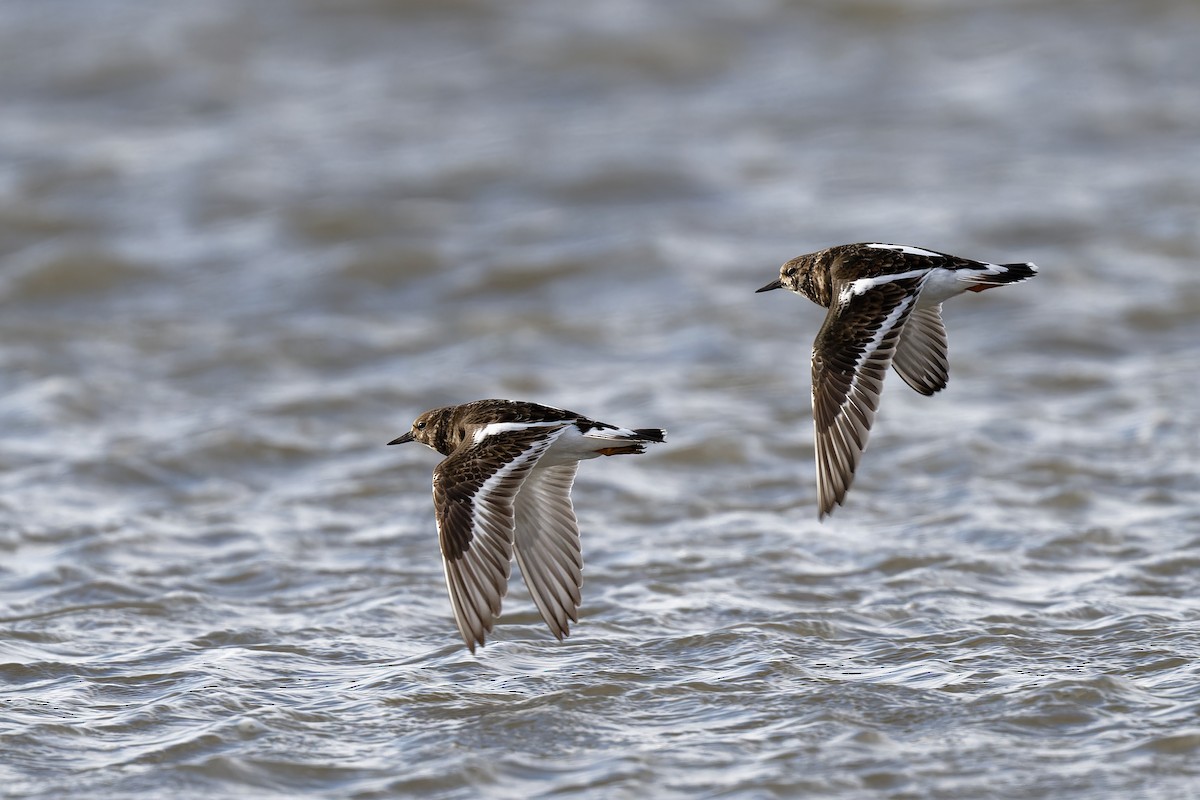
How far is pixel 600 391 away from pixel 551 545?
8.86ft

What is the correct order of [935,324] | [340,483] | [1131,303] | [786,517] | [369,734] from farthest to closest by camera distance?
[1131,303] → [340,483] → [786,517] → [935,324] → [369,734]

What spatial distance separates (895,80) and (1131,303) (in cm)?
414

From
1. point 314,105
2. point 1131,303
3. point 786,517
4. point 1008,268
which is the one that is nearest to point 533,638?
point 786,517

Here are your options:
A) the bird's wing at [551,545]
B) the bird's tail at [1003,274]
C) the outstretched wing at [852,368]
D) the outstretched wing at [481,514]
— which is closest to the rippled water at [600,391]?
the bird's wing at [551,545]

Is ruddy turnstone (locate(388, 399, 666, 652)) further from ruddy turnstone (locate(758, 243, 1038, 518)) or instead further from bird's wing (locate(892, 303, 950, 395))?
bird's wing (locate(892, 303, 950, 395))

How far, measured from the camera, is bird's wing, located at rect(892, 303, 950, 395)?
18.5 ft

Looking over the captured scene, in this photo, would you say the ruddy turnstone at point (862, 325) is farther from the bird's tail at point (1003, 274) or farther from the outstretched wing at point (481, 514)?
the outstretched wing at point (481, 514)

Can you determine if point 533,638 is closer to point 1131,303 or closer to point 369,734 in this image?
point 369,734

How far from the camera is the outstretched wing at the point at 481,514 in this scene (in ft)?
15.5

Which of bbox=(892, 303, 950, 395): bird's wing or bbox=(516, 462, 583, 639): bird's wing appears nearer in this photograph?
bbox=(516, 462, 583, 639): bird's wing

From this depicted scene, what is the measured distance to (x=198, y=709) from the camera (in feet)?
15.7

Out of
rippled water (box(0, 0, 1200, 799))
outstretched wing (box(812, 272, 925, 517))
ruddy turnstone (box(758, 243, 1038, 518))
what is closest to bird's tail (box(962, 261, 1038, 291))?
ruddy turnstone (box(758, 243, 1038, 518))

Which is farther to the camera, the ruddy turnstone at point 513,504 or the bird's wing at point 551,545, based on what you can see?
the bird's wing at point 551,545

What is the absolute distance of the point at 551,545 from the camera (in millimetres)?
5145
